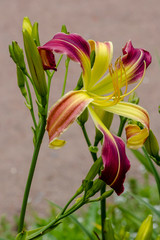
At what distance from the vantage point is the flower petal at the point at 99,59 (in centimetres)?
96

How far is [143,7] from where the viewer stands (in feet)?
12.4

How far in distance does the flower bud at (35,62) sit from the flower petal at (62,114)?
6 cm

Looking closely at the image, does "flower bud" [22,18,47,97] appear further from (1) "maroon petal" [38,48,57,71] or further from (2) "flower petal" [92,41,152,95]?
(2) "flower petal" [92,41,152,95]

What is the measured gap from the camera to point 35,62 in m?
0.84

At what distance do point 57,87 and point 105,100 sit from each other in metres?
2.20

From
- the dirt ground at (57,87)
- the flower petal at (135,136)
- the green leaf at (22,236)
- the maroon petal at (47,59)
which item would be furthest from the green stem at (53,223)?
the dirt ground at (57,87)

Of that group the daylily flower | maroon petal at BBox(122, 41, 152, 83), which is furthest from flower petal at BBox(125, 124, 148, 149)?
maroon petal at BBox(122, 41, 152, 83)

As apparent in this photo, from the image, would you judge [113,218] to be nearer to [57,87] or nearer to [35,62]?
[35,62]

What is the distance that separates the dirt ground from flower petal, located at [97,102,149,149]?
117 centimetres

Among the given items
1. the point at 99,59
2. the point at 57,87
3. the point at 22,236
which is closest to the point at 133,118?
the point at 99,59

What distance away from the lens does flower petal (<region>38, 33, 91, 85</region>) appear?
0.84 meters

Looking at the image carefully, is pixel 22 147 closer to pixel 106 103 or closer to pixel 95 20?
pixel 95 20

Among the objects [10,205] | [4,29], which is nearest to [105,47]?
[10,205]

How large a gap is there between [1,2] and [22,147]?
154cm
